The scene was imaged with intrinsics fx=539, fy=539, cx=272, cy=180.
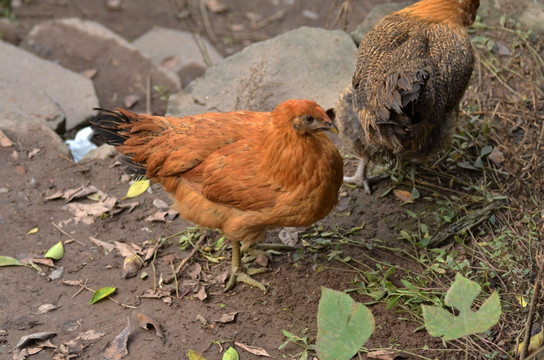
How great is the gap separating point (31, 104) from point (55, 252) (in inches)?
82.0

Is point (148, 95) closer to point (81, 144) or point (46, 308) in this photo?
point (81, 144)

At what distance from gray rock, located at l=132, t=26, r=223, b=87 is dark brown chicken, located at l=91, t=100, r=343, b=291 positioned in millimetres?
3553

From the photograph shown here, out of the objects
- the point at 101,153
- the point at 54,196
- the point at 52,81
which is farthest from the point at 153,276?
the point at 52,81

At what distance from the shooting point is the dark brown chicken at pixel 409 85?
11.0ft

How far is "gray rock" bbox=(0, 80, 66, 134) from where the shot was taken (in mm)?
5375

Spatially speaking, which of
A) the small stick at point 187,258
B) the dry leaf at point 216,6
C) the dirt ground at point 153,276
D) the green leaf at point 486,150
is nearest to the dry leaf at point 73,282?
the dirt ground at point 153,276

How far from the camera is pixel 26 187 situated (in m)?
4.63

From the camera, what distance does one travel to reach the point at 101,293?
3736 mm

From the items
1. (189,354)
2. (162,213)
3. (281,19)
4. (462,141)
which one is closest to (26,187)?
(162,213)

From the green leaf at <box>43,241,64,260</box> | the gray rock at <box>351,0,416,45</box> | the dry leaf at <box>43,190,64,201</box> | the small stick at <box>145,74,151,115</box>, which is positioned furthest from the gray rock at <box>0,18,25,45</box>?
the gray rock at <box>351,0,416,45</box>

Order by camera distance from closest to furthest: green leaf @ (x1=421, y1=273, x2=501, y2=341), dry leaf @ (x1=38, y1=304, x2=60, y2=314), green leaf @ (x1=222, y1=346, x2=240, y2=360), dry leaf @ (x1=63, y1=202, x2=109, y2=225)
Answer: green leaf @ (x1=421, y1=273, x2=501, y2=341) < green leaf @ (x1=222, y1=346, x2=240, y2=360) < dry leaf @ (x1=38, y1=304, x2=60, y2=314) < dry leaf @ (x1=63, y1=202, x2=109, y2=225)

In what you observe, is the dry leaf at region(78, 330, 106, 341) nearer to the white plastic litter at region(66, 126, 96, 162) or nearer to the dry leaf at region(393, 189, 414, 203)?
the white plastic litter at region(66, 126, 96, 162)

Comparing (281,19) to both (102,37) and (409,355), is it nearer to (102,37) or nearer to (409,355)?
(102,37)

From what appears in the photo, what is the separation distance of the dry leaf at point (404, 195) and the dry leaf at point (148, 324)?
84.1 inches
